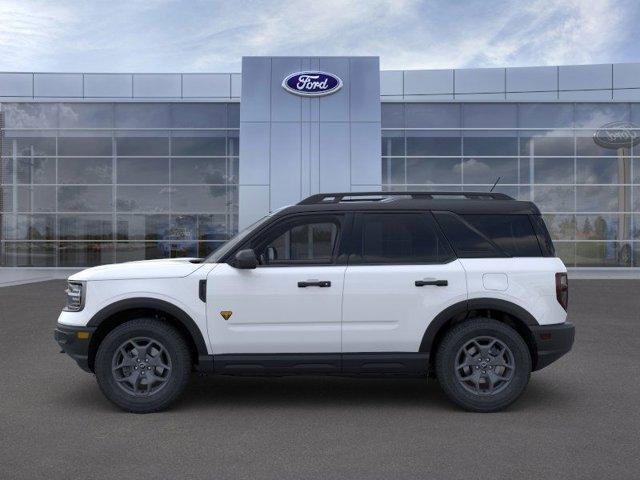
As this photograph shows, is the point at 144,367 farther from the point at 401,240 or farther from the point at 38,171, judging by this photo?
the point at 38,171

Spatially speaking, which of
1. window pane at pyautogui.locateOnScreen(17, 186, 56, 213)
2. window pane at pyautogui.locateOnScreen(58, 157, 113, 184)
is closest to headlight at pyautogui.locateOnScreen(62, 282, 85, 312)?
window pane at pyautogui.locateOnScreen(58, 157, 113, 184)

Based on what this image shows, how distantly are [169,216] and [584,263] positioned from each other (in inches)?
705

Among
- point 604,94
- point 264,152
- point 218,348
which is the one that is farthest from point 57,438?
point 604,94

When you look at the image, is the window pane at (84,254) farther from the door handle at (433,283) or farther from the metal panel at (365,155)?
the door handle at (433,283)

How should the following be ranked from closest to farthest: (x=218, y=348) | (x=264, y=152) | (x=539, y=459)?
(x=539, y=459), (x=218, y=348), (x=264, y=152)

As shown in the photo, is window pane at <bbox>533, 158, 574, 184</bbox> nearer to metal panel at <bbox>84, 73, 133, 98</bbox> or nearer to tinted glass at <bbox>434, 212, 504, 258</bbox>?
metal panel at <bbox>84, 73, 133, 98</bbox>

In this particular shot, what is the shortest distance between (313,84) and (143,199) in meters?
9.04

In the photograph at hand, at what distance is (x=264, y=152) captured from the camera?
2548cm

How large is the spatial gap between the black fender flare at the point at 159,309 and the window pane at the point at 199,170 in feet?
76.7

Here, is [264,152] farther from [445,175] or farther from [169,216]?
[445,175]

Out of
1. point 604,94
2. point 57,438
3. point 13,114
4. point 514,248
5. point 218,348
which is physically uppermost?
point 604,94

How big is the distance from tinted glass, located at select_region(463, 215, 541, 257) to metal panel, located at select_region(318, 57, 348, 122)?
65.5ft

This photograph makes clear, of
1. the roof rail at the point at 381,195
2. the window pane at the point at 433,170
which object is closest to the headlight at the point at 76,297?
the roof rail at the point at 381,195

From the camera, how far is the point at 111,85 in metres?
32.7
